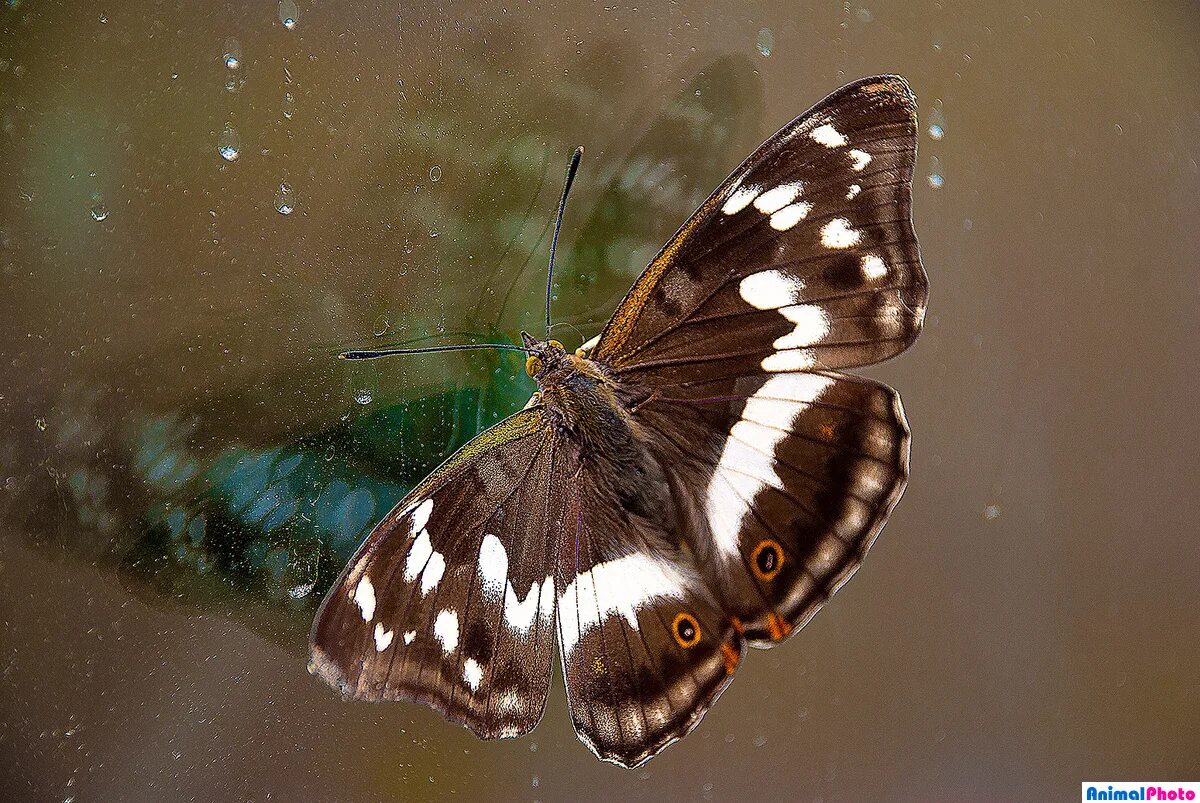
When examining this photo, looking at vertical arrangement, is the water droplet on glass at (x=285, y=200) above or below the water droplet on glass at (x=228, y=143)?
below

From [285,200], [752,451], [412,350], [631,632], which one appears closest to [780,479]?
[752,451]

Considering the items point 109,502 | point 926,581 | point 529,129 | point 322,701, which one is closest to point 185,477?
point 109,502

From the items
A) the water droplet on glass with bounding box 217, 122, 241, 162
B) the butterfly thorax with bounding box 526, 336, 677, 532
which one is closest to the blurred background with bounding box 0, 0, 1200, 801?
the water droplet on glass with bounding box 217, 122, 241, 162

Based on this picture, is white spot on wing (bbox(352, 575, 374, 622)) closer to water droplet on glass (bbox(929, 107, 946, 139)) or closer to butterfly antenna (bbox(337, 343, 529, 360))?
butterfly antenna (bbox(337, 343, 529, 360))

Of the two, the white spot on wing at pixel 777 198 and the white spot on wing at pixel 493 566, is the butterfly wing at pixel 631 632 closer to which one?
the white spot on wing at pixel 493 566

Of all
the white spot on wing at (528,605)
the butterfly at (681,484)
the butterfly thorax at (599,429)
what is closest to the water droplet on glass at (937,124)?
the butterfly at (681,484)

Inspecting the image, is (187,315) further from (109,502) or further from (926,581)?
(926,581)
